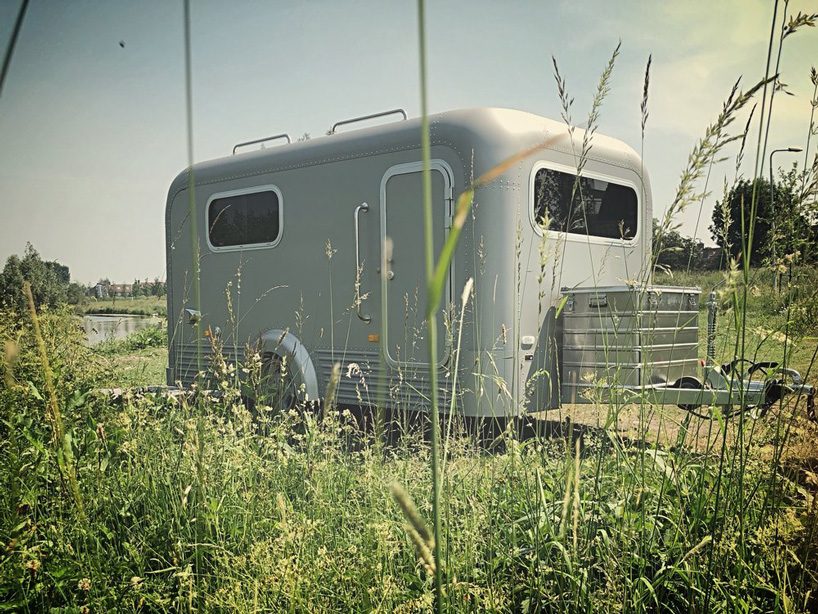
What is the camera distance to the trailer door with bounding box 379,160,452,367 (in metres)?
4.95

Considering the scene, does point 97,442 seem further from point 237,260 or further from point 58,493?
point 237,260

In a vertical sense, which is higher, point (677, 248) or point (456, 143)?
point (456, 143)

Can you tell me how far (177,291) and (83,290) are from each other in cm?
323

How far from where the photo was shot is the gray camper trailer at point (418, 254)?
15.6 feet

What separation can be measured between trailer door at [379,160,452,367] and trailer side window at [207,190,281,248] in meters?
1.42

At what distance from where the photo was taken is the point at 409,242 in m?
5.18

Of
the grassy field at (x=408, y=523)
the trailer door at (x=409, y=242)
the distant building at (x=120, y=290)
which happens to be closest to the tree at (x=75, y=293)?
the distant building at (x=120, y=290)

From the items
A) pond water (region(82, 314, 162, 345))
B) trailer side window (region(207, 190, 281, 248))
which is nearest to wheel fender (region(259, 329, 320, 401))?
trailer side window (region(207, 190, 281, 248))

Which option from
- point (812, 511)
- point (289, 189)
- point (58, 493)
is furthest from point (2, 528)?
point (289, 189)

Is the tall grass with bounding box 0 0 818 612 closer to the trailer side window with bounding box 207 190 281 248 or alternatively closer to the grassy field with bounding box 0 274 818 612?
the grassy field with bounding box 0 274 818 612

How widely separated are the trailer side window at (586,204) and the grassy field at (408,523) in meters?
3.02

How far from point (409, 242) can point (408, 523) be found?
13.3 feet

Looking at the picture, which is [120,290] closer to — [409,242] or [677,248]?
[409,242]

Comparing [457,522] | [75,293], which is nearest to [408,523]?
[457,522]
